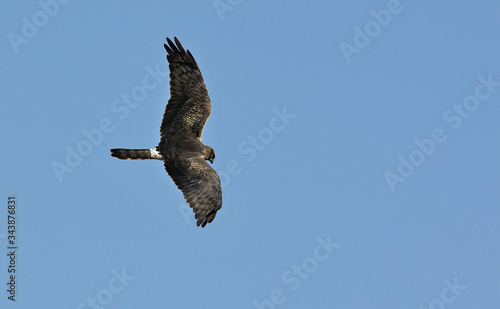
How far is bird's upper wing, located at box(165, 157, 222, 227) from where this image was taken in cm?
1658

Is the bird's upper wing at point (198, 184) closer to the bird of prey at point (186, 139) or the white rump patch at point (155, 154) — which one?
the bird of prey at point (186, 139)

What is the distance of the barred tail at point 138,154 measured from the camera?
17453mm

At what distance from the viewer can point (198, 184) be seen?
667 inches

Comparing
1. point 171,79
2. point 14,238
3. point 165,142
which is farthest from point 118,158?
point 14,238

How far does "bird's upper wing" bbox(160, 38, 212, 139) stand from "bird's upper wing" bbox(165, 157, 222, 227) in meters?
0.93

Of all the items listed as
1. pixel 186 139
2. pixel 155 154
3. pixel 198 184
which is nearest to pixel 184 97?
pixel 186 139

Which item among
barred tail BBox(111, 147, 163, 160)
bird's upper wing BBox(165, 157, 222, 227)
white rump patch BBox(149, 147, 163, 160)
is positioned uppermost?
barred tail BBox(111, 147, 163, 160)

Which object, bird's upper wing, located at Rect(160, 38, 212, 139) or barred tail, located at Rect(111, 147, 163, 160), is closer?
Result: barred tail, located at Rect(111, 147, 163, 160)

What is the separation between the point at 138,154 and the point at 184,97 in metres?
1.73

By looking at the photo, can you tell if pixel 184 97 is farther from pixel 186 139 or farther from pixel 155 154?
pixel 155 154

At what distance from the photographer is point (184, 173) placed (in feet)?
56.6

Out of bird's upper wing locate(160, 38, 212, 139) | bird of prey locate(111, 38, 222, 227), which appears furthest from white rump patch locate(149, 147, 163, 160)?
bird's upper wing locate(160, 38, 212, 139)

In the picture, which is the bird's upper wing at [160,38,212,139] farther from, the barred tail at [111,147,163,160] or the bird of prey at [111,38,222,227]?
the barred tail at [111,147,163,160]

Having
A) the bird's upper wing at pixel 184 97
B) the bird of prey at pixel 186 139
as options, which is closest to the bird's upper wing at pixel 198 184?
the bird of prey at pixel 186 139
